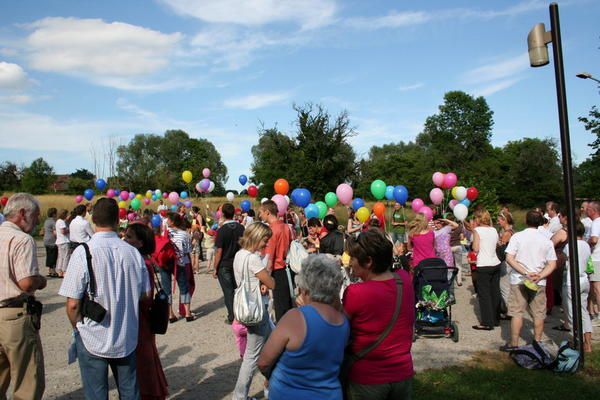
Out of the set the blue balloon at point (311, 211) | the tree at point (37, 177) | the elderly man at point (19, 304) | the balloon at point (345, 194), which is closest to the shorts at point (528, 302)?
the elderly man at point (19, 304)

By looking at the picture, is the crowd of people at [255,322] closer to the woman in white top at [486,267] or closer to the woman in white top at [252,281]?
the woman in white top at [252,281]

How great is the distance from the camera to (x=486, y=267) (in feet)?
24.6

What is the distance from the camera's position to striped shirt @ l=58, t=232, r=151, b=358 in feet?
10.1

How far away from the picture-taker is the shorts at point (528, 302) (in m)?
5.85

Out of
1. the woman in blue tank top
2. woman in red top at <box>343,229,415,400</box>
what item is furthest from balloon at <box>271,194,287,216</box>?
the woman in blue tank top

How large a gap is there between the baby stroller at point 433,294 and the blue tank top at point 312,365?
4463 millimetres

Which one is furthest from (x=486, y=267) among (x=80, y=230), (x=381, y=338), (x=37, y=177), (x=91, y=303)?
(x=37, y=177)

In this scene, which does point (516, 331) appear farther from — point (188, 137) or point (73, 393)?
point (188, 137)

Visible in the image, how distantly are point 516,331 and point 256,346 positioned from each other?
349 cm

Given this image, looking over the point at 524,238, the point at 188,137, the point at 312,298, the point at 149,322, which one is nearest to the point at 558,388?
the point at 524,238

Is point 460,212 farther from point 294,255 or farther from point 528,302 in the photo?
point 294,255

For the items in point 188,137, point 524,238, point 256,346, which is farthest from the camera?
point 188,137

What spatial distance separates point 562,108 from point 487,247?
261 centimetres

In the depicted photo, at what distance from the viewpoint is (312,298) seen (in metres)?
2.67
